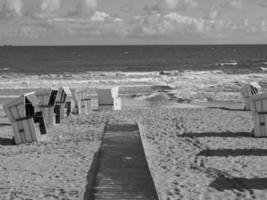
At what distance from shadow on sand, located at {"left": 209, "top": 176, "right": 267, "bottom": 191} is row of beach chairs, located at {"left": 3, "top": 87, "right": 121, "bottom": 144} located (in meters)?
5.04

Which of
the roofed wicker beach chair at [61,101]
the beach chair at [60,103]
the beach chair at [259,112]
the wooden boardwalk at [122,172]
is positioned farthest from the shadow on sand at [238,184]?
the roofed wicker beach chair at [61,101]

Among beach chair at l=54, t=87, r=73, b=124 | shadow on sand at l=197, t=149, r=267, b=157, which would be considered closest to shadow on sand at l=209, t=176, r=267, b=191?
shadow on sand at l=197, t=149, r=267, b=157

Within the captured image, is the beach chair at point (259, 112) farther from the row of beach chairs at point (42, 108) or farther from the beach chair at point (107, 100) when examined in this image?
the beach chair at point (107, 100)

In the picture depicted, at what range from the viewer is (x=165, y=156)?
29.4 ft

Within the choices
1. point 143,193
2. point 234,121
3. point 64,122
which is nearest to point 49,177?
point 143,193

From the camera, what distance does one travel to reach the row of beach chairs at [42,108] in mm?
10578

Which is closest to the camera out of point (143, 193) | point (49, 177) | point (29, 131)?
point (143, 193)

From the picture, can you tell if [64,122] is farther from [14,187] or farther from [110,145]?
[14,187]

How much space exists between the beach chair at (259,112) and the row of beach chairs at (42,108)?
4991mm

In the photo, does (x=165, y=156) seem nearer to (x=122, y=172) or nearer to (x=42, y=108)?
(x=122, y=172)

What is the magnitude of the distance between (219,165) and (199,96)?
1498 cm

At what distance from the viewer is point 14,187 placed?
277 inches

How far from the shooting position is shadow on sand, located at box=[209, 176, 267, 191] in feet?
22.4

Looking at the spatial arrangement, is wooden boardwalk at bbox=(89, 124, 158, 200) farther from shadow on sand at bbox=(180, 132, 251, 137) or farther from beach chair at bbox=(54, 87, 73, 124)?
beach chair at bbox=(54, 87, 73, 124)
